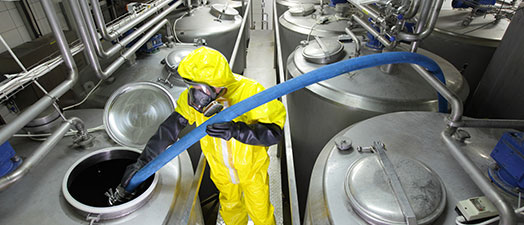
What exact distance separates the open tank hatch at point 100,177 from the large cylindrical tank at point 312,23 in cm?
223

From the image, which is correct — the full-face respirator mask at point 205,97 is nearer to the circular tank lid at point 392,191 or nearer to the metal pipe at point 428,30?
the circular tank lid at point 392,191

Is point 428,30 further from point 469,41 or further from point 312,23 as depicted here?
point 312,23

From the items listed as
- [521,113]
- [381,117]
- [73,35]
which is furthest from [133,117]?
[521,113]

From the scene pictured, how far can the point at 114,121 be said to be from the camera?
1.56 m

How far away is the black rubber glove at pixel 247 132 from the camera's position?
4.20 feet

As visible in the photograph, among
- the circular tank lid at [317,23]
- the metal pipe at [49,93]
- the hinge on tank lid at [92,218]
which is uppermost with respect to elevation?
the metal pipe at [49,93]

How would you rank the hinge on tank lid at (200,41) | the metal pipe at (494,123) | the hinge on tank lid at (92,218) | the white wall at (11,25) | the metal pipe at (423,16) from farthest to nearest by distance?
the hinge on tank lid at (200,41) < the white wall at (11,25) < the metal pipe at (423,16) < the metal pipe at (494,123) < the hinge on tank lid at (92,218)

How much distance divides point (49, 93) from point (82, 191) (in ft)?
1.88

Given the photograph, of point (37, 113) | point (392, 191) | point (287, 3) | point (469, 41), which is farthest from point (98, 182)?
point (287, 3)

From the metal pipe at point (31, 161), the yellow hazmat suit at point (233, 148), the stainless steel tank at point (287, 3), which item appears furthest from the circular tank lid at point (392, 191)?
the stainless steel tank at point (287, 3)

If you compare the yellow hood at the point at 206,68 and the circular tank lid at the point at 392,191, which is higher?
the yellow hood at the point at 206,68

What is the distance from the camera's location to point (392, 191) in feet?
3.48

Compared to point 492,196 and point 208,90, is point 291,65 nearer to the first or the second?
point 208,90

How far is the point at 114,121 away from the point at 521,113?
2.46 m
